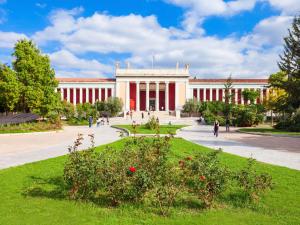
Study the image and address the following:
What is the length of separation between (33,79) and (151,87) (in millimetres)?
52140

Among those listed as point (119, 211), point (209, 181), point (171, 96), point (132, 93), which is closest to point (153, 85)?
point (171, 96)

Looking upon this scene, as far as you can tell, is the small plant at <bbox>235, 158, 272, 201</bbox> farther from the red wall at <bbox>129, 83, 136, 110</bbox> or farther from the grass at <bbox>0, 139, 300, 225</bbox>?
the red wall at <bbox>129, 83, 136, 110</bbox>

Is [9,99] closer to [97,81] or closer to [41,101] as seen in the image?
[41,101]

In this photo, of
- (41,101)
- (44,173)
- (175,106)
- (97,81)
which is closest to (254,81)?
(175,106)

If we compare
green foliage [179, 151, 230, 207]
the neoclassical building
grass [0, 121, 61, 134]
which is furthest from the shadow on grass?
the neoclassical building

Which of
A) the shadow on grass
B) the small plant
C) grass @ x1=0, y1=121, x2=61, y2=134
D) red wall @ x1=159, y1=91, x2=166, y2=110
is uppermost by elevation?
red wall @ x1=159, y1=91, x2=166, y2=110

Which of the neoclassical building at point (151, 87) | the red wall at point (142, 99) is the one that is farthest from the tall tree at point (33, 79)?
the red wall at point (142, 99)

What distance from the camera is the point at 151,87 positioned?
83.1m

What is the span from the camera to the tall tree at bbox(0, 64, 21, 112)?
30234 mm

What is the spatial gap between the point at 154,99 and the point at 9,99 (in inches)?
2181

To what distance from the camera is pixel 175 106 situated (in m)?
81.2

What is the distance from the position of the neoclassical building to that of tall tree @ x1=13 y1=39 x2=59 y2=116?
4483cm

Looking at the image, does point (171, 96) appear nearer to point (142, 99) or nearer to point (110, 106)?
point (142, 99)

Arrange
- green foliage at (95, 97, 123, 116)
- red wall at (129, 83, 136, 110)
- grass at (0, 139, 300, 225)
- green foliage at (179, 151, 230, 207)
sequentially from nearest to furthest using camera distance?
grass at (0, 139, 300, 225) → green foliage at (179, 151, 230, 207) → green foliage at (95, 97, 123, 116) → red wall at (129, 83, 136, 110)
